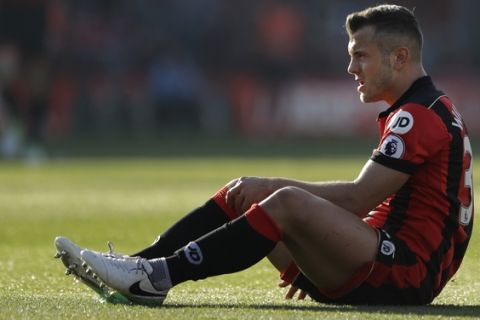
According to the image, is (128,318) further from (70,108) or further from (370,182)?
(70,108)

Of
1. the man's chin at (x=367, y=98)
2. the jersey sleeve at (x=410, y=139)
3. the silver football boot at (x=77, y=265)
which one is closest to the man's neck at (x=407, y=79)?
the man's chin at (x=367, y=98)

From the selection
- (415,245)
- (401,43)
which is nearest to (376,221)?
(415,245)

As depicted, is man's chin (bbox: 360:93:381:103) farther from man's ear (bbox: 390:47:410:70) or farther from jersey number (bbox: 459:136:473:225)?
jersey number (bbox: 459:136:473:225)

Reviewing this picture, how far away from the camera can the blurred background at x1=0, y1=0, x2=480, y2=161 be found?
26.0m

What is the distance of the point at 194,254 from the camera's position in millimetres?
5410

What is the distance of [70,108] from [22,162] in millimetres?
7054

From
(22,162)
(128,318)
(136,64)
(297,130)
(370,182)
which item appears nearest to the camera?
(128,318)

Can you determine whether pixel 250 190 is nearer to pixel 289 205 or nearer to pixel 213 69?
pixel 289 205

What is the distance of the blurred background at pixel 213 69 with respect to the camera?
26031mm

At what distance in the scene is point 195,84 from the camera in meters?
27.6

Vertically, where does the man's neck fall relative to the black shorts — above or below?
above

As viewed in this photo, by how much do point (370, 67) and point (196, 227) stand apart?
3.51 feet

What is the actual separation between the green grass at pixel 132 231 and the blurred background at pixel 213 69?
230 inches

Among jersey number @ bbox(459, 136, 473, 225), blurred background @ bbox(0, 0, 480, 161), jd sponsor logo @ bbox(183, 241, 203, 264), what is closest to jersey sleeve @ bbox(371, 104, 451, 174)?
jersey number @ bbox(459, 136, 473, 225)
